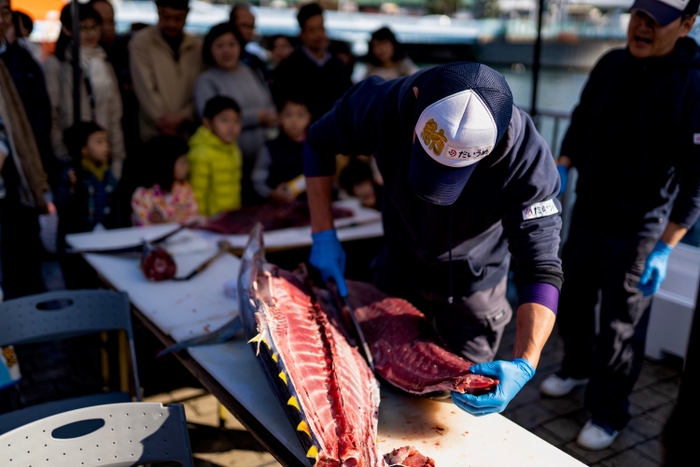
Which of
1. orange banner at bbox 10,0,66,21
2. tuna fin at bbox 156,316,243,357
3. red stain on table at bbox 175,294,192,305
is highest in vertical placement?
orange banner at bbox 10,0,66,21

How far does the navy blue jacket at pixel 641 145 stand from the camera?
8.79ft

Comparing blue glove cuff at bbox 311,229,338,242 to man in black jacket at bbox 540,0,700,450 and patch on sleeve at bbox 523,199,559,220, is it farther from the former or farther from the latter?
man in black jacket at bbox 540,0,700,450

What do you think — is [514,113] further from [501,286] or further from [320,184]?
[320,184]

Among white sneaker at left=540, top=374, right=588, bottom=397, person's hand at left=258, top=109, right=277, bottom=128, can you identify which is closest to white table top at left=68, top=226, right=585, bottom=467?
white sneaker at left=540, top=374, right=588, bottom=397

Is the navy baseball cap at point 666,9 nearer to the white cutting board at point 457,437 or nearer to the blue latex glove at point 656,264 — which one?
the blue latex glove at point 656,264

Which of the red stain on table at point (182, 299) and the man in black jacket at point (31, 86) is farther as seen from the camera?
the man in black jacket at point (31, 86)

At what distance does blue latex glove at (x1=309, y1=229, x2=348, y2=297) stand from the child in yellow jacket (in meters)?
1.91

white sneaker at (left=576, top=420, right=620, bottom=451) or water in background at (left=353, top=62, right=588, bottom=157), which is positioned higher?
water in background at (left=353, top=62, right=588, bottom=157)

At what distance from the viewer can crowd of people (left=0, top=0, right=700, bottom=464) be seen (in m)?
1.93

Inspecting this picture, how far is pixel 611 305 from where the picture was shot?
9.90 ft

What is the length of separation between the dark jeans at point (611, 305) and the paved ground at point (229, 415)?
193 millimetres

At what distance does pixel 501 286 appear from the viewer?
242 centimetres

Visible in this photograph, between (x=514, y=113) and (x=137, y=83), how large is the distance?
3.52m

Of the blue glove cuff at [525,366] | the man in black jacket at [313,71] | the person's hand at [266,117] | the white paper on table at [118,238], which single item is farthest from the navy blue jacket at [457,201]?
the man in black jacket at [313,71]
